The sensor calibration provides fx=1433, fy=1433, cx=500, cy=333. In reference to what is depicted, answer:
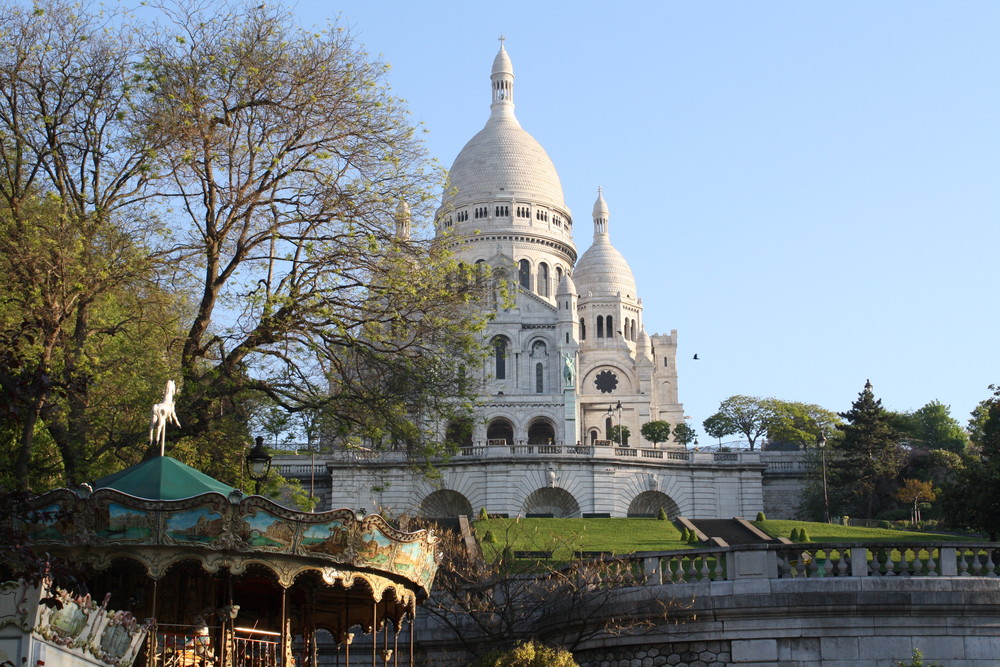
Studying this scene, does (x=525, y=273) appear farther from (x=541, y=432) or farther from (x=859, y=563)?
(x=859, y=563)

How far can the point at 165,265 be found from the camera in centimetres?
2366

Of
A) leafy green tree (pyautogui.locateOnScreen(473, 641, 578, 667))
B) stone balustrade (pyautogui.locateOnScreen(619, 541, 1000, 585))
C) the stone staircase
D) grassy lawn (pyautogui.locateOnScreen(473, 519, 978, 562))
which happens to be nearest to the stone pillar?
the stone staircase

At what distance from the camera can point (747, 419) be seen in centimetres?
9088

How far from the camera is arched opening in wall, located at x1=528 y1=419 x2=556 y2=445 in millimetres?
85188

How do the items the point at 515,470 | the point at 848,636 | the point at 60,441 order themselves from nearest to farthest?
the point at 848,636 → the point at 60,441 → the point at 515,470

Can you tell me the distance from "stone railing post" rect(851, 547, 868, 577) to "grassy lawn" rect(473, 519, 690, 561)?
15.2 meters

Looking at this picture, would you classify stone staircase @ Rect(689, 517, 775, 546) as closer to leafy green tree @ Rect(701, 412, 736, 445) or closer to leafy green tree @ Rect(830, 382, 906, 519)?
leafy green tree @ Rect(830, 382, 906, 519)

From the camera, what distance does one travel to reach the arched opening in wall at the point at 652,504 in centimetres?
6125

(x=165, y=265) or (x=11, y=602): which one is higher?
(x=165, y=265)

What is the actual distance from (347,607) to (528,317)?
70.1 meters

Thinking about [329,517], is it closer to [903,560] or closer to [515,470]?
[903,560]

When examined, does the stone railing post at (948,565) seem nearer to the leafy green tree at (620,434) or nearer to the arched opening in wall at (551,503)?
the arched opening in wall at (551,503)

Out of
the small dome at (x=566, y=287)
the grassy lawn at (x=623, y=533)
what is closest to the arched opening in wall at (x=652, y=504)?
the grassy lawn at (x=623, y=533)

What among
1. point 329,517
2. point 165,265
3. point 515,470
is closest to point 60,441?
point 165,265
